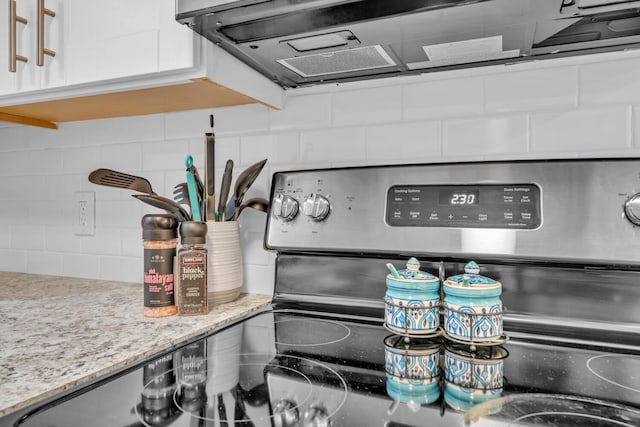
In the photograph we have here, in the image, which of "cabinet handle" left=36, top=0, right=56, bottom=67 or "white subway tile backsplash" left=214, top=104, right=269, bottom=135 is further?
"white subway tile backsplash" left=214, top=104, right=269, bottom=135

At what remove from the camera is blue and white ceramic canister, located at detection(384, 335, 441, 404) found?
1.79ft

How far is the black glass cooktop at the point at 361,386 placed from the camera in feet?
1.60

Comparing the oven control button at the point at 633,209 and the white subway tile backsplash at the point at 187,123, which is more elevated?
the white subway tile backsplash at the point at 187,123

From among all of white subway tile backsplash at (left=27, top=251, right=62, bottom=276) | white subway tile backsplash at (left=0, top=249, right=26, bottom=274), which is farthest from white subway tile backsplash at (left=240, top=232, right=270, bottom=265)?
white subway tile backsplash at (left=0, top=249, right=26, bottom=274)

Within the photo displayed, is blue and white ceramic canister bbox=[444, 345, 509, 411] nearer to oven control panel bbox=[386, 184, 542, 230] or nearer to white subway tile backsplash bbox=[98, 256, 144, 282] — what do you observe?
oven control panel bbox=[386, 184, 542, 230]

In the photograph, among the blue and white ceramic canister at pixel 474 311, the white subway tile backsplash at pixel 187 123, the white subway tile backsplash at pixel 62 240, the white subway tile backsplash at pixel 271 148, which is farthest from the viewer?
the white subway tile backsplash at pixel 62 240

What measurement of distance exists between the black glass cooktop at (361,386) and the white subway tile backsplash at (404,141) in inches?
16.9

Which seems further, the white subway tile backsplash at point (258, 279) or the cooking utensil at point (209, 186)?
the white subway tile backsplash at point (258, 279)

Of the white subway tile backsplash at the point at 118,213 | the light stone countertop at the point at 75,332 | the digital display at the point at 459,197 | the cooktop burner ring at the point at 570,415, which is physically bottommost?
the cooktop burner ring at the point at 570,415

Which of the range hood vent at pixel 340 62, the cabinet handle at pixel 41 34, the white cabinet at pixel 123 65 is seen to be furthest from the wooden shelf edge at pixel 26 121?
the range hood vent at pixel 340 62

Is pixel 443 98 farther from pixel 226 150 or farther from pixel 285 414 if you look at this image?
pixel 285 414

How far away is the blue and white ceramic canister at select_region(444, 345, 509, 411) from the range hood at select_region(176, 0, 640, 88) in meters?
0.56

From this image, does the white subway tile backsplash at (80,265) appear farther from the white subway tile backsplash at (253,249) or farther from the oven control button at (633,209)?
the oven control button at (633,209)

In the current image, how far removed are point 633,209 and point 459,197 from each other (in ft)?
0.94
